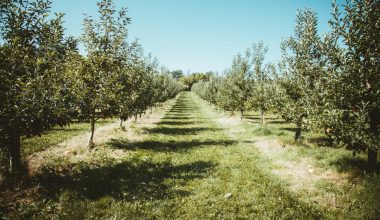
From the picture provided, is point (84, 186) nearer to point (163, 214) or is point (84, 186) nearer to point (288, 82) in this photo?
point (163, 214)

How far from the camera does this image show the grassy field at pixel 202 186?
8.04 metres

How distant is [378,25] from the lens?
30.7 feet

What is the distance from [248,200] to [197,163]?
4633 millimetres

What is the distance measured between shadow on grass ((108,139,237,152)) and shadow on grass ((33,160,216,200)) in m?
3.40

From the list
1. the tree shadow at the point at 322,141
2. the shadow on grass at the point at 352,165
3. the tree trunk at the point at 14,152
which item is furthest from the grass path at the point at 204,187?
the tree shadow at the point at 322,141

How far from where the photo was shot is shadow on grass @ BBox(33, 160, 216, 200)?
9180mm

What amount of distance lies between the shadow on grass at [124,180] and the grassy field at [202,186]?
32mm

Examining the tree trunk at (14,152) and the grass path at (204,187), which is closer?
the grass path at (204,187)

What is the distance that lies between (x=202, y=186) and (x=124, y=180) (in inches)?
127

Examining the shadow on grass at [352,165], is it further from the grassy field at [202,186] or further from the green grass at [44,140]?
the green grass at [44,140]

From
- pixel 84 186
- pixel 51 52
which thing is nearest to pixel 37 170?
pixel 84 186

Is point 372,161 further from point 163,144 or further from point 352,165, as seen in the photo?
point 163,144

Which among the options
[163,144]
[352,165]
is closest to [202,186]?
[352,165]

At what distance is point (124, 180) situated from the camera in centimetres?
1062
